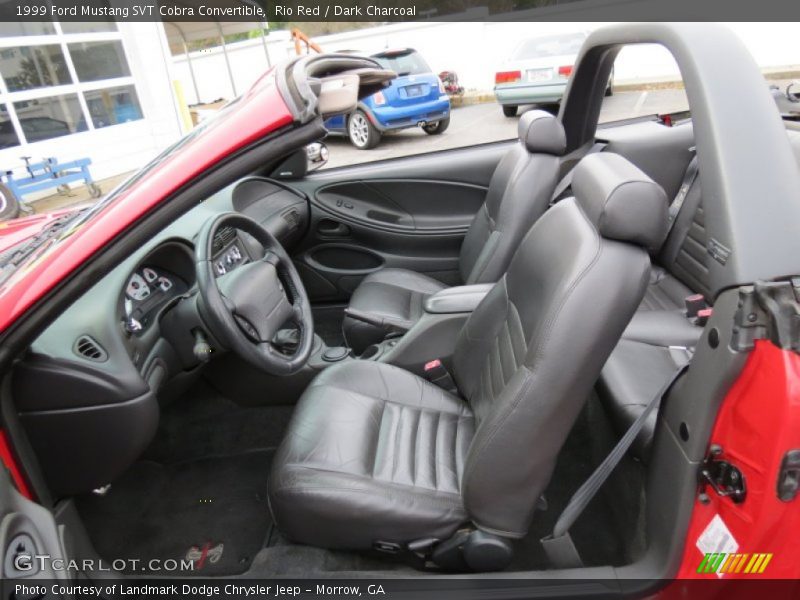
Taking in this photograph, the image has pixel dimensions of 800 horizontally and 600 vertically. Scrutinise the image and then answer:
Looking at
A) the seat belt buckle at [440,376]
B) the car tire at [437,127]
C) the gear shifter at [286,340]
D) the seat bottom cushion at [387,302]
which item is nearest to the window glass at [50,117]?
the car tire at [437,127]

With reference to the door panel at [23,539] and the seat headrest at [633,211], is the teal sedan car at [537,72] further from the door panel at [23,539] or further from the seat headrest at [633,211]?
the door panel at [23,539]

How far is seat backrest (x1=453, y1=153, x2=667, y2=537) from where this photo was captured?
Answer: 96 cm

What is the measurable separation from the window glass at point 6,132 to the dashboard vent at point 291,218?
6089mm

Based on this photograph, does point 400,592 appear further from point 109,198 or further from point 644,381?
point 109,198

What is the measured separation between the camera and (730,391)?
0.91 meters

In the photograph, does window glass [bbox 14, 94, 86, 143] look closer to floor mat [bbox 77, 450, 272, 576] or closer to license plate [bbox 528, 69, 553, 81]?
license plate [bbox 528, 69, 553, 81]

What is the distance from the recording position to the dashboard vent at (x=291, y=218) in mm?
2648

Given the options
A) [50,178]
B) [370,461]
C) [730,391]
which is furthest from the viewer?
[50,178]

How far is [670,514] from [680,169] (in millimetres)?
1959

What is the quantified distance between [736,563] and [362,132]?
4284 millimetres

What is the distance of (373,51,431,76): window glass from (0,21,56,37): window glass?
4.89 m

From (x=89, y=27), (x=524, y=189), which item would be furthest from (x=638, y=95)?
(x=89, y=27)

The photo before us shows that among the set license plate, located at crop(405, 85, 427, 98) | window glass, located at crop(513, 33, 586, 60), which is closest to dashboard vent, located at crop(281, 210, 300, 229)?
window glass, located at crop(513, 33, 586, 60)

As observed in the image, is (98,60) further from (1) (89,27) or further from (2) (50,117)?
(2) (50,117)
